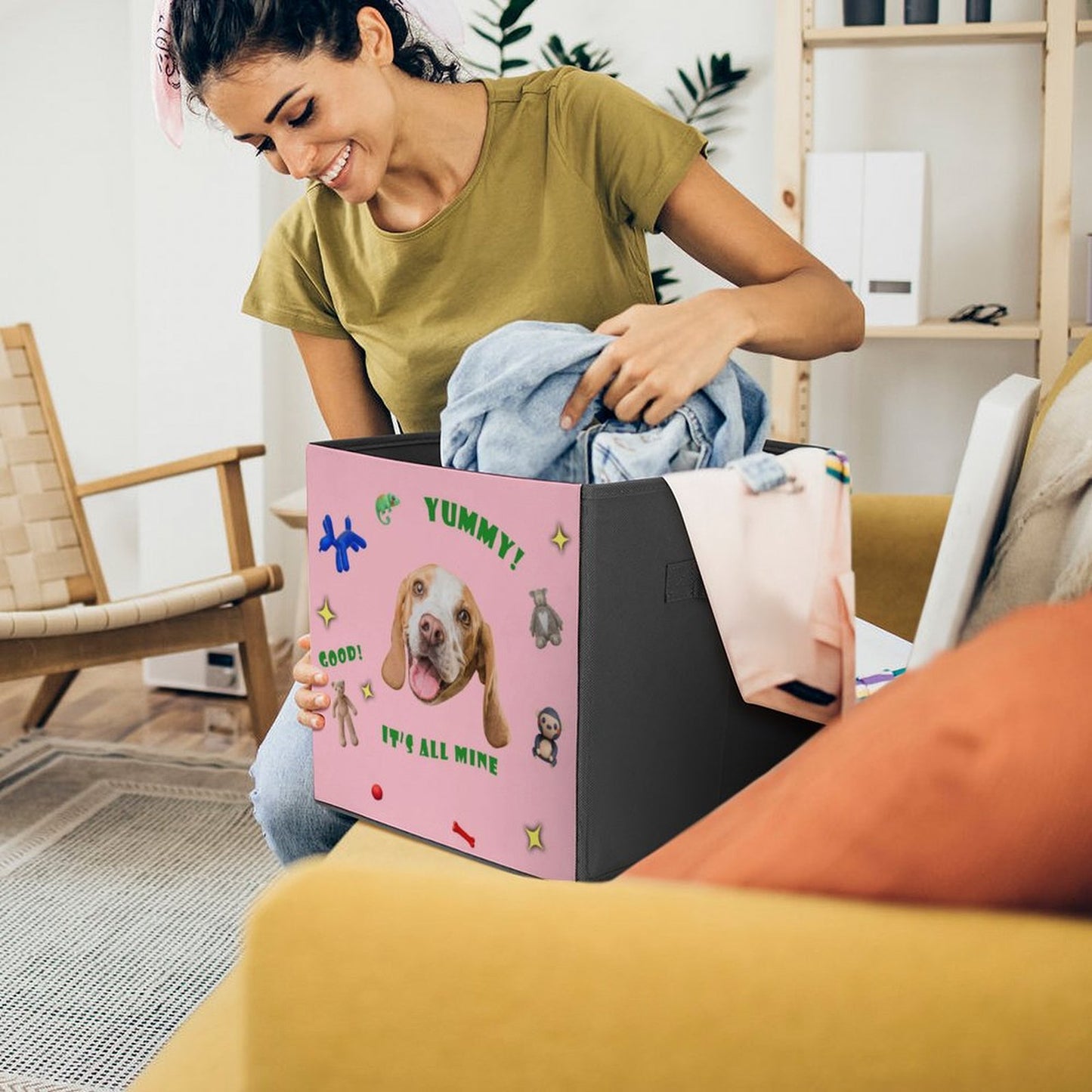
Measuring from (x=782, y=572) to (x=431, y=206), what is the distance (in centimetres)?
58

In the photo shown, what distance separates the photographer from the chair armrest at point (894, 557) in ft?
4.58

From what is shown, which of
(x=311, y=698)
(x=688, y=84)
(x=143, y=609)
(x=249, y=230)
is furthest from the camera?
(x=249, y=230)

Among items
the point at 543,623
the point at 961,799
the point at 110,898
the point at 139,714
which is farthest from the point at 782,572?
the point at 139,714

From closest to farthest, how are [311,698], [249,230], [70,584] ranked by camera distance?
1. [311,698]
2. [70,584]
3. [249,230]

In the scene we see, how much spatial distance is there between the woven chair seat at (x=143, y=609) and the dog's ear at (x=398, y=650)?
1.40 meters

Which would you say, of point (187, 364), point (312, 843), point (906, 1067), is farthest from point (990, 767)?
point (187, 364)

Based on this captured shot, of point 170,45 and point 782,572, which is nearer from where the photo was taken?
point 782,572

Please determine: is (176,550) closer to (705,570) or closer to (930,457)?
(930,457)

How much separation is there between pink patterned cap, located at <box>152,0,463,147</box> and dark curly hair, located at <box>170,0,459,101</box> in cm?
1

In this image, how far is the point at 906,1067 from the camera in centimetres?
42

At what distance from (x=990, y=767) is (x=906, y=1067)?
0.10 meters

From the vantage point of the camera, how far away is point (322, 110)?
103 centimetres

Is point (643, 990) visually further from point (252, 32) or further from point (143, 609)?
point (143, 609)

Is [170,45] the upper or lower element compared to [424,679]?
upper
